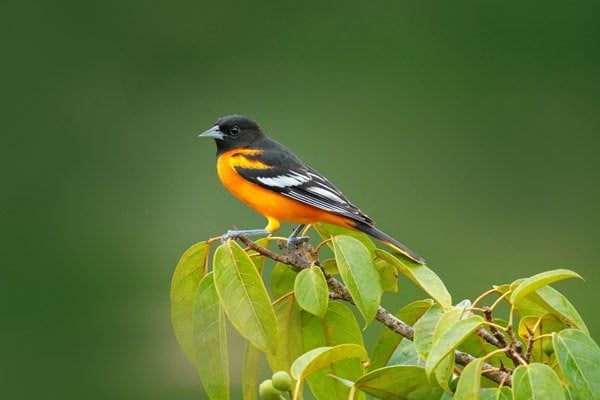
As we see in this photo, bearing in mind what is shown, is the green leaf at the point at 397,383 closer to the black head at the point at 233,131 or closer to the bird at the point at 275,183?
the bird at the point at 275,183

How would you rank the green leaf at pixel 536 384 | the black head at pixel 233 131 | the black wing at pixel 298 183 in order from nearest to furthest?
the green leaf at pixel 536 384 → the black wing at pixel 298 183 → the black head at pixel 233 131

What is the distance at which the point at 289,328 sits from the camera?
81.4 inches

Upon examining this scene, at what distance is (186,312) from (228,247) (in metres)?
0.23

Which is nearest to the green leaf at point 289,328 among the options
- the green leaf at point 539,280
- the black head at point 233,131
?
the green leaf at point 539,280

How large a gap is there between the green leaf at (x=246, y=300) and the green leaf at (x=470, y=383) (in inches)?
15.1

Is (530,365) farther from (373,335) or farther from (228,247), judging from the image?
(373,335)

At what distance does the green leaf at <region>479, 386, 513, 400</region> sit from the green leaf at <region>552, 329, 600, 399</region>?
0.29 ft

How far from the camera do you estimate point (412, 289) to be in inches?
233

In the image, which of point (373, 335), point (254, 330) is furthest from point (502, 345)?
point (373, 335)

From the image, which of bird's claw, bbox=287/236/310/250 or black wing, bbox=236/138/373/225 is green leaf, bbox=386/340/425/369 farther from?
black wing, bbox=236/138/373/225

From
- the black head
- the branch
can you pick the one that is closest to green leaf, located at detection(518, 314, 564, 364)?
the branch

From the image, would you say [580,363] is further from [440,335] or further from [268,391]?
[268,391]

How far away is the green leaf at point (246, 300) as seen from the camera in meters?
1.78

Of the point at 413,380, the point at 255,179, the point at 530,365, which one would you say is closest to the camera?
the point at 530,365
